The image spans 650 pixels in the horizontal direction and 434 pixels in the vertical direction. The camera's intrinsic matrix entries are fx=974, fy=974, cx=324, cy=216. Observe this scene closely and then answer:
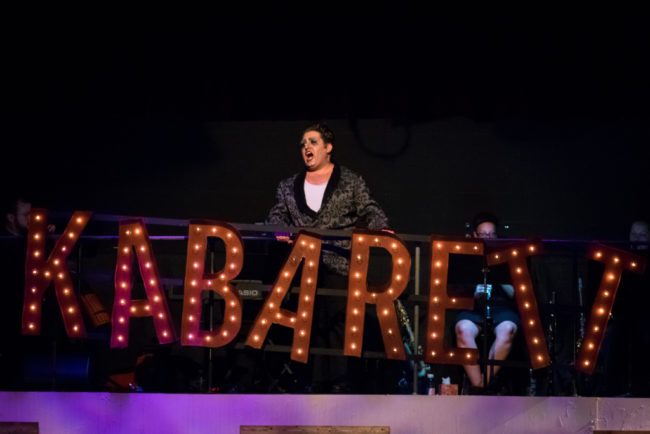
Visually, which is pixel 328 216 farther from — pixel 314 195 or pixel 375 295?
pixel 375 295

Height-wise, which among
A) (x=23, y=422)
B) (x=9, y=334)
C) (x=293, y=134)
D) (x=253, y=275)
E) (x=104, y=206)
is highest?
(x=293, y=134)

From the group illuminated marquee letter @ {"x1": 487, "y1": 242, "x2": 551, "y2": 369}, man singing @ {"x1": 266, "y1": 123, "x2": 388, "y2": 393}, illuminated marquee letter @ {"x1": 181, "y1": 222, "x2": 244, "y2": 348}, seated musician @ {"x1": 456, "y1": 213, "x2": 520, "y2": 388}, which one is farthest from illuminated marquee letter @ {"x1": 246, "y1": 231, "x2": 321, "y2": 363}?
seated musician @ {"x1": 456, "y1": 213, "x2": 520, "y2": 388}

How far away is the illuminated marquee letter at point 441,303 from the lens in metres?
5.98

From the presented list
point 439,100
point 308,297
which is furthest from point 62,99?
point 308,297

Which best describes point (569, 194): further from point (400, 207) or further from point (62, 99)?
point (62, 99)

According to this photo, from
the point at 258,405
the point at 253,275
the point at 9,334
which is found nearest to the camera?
the point at 258,405

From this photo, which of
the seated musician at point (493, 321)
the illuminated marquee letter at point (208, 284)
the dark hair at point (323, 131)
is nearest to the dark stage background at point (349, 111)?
the seated musician at point (493, 321)

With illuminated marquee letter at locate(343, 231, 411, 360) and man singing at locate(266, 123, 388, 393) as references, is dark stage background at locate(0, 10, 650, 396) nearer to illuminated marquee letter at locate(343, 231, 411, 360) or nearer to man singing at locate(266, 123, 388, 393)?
man singing at locate(266, 123, 388, 393)

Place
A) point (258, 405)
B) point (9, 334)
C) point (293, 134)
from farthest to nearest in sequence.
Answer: point (293, 134) → point (9, 334) → point (258, 405)

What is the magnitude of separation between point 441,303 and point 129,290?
1918 mm

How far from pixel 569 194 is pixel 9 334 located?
4692 millimetres

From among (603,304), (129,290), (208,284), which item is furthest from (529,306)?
(129,290)

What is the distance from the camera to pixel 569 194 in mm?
8367

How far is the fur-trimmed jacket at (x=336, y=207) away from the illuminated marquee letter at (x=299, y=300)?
31.6 inches
